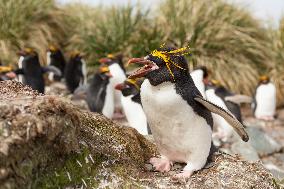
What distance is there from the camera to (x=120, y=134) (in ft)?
16.7

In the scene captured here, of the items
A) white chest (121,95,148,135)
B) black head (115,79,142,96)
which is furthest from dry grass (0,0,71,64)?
white chest (121,95,148,135)

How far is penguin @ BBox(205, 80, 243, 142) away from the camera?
12.3 m

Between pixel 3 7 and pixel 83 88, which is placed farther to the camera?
pixel 3 7

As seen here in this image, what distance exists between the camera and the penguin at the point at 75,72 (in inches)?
616

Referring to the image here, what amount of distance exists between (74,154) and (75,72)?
11.7m

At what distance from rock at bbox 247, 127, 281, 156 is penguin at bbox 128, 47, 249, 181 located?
7646 mm

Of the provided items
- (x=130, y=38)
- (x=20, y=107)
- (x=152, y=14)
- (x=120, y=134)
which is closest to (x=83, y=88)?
(x=130, y=38)

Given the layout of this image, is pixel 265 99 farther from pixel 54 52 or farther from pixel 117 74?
pixel 54 52

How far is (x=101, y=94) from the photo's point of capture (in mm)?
12633

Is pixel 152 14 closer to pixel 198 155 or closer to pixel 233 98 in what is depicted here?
pixel 233 98

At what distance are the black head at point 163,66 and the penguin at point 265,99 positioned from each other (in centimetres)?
1084

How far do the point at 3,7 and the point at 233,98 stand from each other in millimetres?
7379

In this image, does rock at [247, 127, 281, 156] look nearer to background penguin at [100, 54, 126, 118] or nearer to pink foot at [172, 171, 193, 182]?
background penguin at [100, 54, 126, 118]

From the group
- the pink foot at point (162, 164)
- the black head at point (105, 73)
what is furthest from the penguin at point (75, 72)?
the pink foot at point (162, 164)
